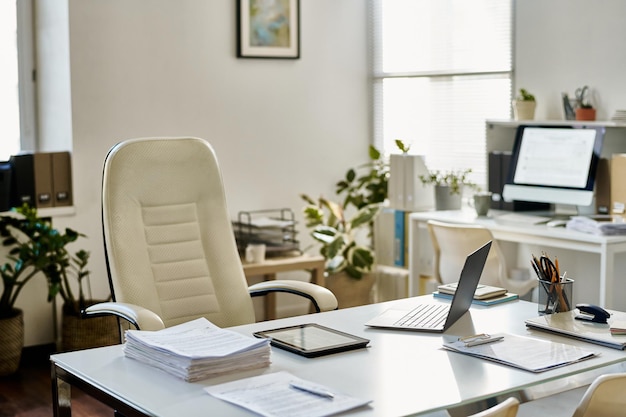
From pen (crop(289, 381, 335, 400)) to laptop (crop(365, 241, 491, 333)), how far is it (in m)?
0.58

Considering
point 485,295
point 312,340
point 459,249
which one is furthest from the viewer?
point 459,249

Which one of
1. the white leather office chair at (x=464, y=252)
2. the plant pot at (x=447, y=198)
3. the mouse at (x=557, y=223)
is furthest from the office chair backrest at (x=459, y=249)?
the plant pot at (x=447, y=198)

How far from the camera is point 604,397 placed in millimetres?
1717

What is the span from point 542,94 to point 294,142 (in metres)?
1.53

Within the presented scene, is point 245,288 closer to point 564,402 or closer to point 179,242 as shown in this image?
point 179,242

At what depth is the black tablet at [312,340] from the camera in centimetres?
212

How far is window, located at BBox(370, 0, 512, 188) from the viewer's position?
16.3 ft

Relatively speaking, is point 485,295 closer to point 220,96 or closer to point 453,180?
point 453,180

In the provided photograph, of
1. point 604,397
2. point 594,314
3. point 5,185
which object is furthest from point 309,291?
point 5,185

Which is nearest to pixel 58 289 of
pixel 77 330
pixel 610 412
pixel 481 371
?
pixel 77 330

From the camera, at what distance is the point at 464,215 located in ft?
15.0

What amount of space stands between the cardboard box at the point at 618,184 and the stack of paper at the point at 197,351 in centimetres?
246

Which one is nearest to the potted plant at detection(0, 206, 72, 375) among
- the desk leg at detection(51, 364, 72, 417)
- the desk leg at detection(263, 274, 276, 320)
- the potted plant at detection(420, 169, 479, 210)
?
the desk leg at detection(263, 274, 276, 320)

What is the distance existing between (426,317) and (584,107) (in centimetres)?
228
